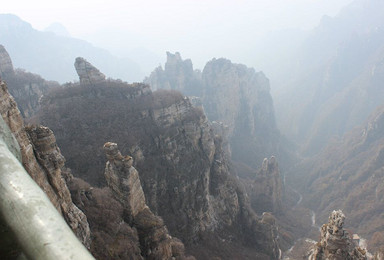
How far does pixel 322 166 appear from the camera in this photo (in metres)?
102

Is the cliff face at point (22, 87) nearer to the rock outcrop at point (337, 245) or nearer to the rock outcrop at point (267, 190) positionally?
the rock outcrop at point (267, 190)

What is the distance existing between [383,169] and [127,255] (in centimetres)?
7869

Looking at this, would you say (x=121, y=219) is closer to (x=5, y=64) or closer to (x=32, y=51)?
(x=5, y=64)

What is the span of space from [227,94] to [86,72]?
6999cm

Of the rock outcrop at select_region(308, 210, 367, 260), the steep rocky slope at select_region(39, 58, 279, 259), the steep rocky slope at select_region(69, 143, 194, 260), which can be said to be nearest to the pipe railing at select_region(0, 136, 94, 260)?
the steep rocky slope at select_region(69, 143, 194, 260)

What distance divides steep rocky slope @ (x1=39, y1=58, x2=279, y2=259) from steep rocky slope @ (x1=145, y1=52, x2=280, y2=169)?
6272cm

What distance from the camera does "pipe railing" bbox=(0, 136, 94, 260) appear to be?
2.23 meters

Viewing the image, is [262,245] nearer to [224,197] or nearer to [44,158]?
[224,197]

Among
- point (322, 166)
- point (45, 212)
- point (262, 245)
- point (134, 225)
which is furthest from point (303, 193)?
point (45, 212)

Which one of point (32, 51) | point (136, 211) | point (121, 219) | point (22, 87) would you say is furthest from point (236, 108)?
point (32, 51)

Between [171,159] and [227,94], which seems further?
[227,94]

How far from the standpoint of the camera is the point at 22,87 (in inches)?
2160

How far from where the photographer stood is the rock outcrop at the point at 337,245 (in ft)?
66.5

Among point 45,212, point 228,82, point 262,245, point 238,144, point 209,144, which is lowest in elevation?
point 262,245
